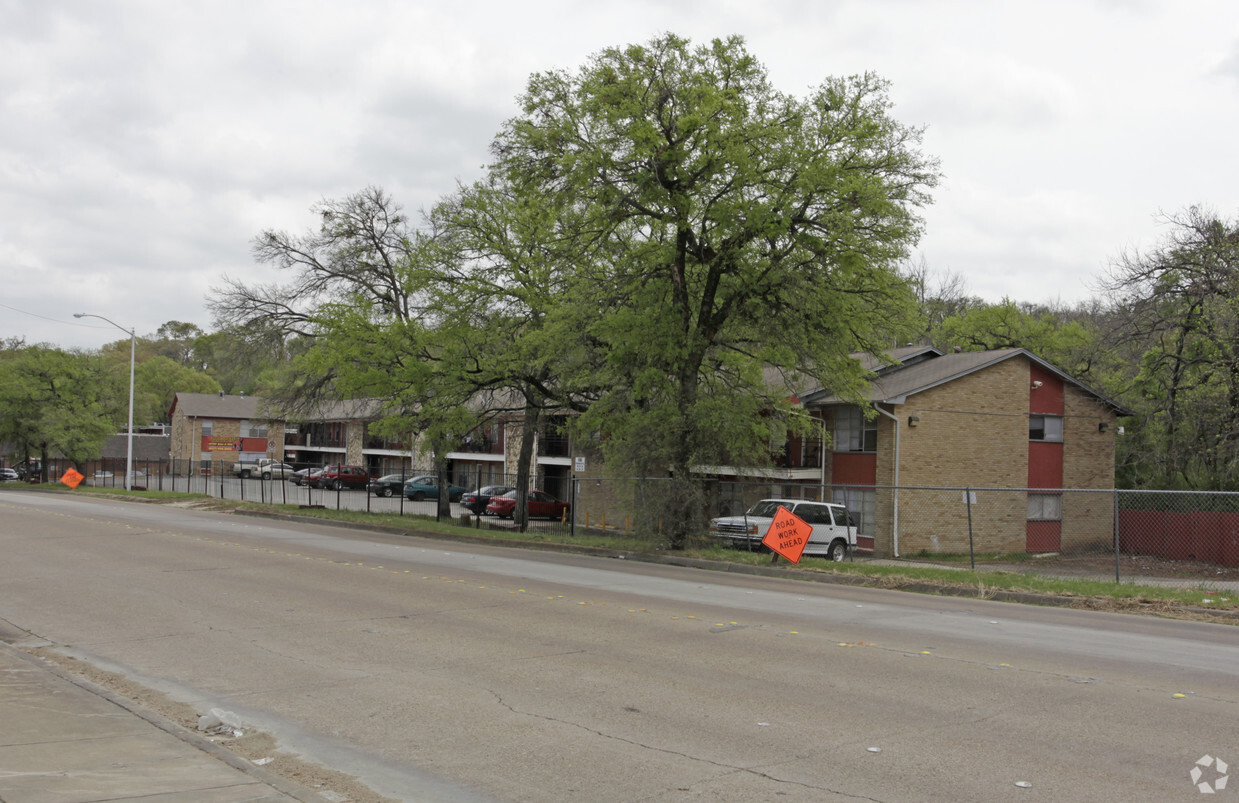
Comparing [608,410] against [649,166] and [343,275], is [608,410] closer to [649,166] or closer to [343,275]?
[649,166]

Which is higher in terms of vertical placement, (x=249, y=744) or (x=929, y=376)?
(x=929, y=376)

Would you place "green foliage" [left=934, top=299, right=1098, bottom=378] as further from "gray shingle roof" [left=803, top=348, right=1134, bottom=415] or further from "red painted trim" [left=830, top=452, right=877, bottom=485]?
"red painted trim" [left=830, top=452, right=877, bottom=485]

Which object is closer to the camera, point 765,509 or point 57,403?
point 765,509

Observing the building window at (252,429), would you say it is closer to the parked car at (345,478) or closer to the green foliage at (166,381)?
the parked car at (345,478)

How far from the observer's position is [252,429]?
8800cm

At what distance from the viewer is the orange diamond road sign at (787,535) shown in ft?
67.2

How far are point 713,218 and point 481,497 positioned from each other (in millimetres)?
22067

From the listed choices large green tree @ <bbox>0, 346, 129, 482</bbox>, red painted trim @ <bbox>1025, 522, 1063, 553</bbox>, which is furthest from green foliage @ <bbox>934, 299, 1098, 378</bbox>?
large green tree @ <bbox>0, 346, 129, 482</bbox>

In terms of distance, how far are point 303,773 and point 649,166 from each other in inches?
734

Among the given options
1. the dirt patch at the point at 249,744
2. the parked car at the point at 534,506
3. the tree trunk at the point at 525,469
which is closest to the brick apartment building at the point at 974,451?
the tree trunk at the point at 525,469

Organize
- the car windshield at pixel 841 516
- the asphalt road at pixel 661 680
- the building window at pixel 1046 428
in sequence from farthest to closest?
1. the building window at pixel 1046 428
2. the car windshield at pixel 841 516
3. the asphalt road at pixel 661 680

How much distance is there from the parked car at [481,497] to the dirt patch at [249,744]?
28.6 metres

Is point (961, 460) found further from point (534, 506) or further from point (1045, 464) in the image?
point (534, 506)

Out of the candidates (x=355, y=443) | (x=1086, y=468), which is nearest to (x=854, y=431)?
(x=1086, y=468)
